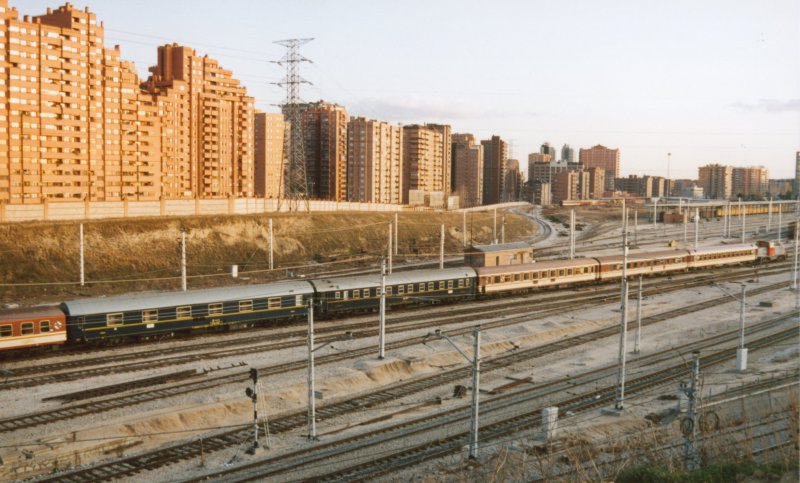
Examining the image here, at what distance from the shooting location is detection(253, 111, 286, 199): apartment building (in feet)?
431

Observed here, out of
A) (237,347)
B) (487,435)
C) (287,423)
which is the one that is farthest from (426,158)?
(487,435)

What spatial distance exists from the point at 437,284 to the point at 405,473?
26097mm

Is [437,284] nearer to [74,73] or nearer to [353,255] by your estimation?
[353,255]

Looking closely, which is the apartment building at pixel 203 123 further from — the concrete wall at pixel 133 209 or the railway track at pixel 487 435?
the railway track at pixel 487 435

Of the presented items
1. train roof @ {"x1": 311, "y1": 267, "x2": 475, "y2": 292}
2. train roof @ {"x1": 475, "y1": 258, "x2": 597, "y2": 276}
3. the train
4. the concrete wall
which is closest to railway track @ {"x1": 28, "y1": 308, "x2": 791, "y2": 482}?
the train

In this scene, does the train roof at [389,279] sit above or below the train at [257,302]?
above

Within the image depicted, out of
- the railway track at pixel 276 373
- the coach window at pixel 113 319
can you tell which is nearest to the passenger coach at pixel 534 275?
the railway track at pixel 276 373

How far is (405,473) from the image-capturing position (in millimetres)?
20562

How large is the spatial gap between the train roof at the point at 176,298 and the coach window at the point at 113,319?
238mm

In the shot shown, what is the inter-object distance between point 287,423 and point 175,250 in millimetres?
40097

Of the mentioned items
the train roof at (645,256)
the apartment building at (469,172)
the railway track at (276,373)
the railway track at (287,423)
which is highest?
the apartment building at (469,172)

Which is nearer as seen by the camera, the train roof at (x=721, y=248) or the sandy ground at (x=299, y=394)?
the sandy ground at (x=299, y=394)

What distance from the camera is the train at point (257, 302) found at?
32.0 m

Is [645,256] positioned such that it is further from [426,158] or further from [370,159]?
[426,158]
